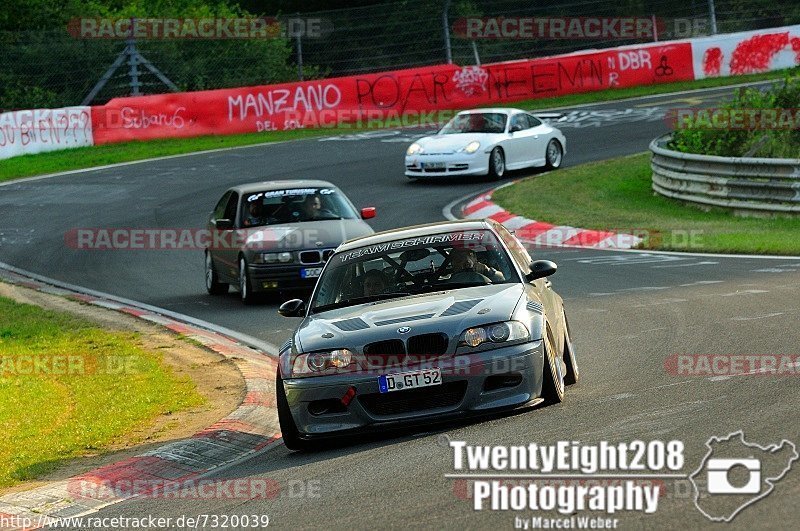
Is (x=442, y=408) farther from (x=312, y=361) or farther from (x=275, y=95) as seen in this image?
(x=275, y=95)

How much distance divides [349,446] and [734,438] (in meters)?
2.62

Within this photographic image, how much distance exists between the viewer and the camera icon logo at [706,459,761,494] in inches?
245

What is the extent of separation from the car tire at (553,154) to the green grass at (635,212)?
0.68 meters

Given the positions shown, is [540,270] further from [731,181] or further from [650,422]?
[731,181]

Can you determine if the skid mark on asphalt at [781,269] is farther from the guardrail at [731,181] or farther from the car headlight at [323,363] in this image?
the car headlight at [323,363]

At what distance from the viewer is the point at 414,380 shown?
28.2 feet

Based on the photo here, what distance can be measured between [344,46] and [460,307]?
1168 inches

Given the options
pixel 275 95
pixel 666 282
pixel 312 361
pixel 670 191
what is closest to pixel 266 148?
pixel 275 95

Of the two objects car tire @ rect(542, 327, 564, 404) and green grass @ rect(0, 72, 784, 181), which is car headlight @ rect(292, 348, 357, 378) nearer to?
car tire @ rect(542, 327, 564, 404)

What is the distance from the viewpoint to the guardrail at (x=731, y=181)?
851 inches

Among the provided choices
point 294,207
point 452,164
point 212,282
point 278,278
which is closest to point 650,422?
point 278,278
